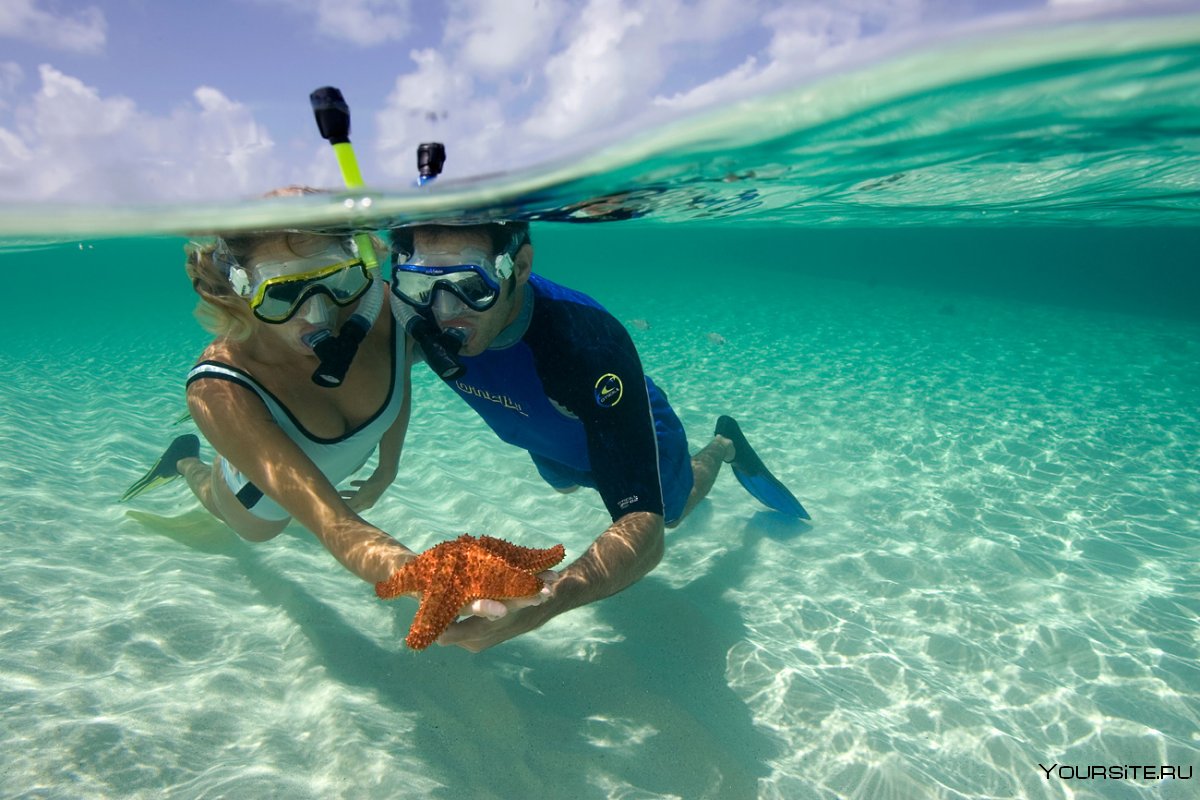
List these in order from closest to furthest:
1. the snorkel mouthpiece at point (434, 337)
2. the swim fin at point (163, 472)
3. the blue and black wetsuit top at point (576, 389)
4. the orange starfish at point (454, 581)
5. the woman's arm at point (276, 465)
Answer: the orange starfish at point (454, 581)
the woman's arm at point (276, 465)
the blue and black wetsuit top at point (576, 389)
the snorkel mouthpiece at point (434, 337)
the swim fin at point (163, 472)

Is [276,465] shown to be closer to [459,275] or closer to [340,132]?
[459,275]

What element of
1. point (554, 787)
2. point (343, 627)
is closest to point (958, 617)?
point (554, 787)

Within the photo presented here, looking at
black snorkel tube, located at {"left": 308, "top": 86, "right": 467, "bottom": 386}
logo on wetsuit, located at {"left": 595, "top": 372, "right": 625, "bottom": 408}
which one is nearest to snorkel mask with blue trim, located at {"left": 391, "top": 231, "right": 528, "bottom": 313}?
black snorkel tube, located at {"left": 308, "top": 86, "right": 467, "bottom": 386}

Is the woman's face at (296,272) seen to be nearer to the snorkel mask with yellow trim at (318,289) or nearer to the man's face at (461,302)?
the snorkel mask with yellow trim at (318,289)

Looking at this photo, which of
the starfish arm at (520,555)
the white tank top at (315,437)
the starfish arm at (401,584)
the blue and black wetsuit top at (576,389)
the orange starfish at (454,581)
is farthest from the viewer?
the blue and black wetsuit top at (576,389)

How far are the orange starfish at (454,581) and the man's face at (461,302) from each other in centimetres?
166

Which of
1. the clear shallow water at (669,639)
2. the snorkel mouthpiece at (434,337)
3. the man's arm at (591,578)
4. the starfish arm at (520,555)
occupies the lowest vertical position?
the clear shallow water at (669,639)

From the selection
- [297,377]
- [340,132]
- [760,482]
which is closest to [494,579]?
[297,377]

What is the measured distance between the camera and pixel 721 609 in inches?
206

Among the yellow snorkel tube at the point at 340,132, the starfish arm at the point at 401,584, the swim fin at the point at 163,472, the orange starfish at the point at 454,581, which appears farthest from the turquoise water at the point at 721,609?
the orange starfish at the point at 454,581

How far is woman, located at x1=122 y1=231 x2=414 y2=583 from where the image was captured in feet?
10.1

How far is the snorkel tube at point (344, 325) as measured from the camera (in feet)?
11.8

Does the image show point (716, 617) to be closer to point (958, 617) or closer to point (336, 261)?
point (958, 617)

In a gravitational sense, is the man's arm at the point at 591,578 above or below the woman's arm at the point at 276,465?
below
